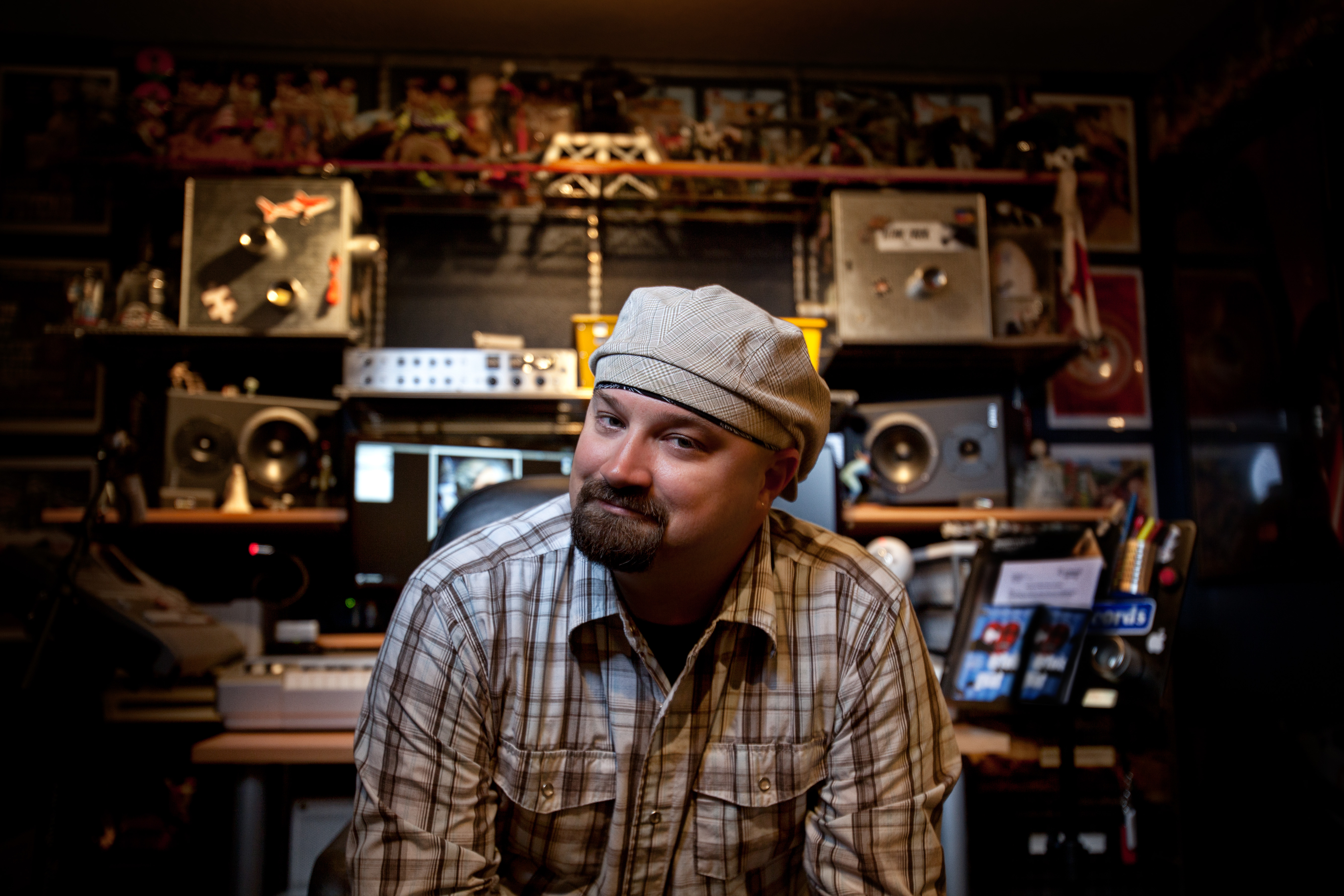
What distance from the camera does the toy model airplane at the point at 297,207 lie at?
9.36ft

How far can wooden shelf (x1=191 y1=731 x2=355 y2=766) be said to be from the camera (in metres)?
1.87

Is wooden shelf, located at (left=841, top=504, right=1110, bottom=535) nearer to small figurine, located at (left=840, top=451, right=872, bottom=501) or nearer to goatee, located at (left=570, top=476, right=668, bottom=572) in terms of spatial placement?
small figurine, located at (left=840, top=451, right=872, bottom=501)

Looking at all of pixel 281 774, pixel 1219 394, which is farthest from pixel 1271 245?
pixel 281 774

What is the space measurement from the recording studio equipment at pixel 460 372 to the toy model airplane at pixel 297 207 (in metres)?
0.52

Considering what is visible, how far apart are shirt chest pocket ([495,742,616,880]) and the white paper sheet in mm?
1272

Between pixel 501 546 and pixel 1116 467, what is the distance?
2979 mm

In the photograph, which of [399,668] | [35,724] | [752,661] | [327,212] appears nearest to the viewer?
[399,668]

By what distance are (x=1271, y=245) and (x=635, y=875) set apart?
2.82 metres

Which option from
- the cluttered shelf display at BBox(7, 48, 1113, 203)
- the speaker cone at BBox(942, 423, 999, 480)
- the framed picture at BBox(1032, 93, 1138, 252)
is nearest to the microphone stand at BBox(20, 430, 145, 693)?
the cluttered shelf display at BBox(7, 48, 1113, 203)

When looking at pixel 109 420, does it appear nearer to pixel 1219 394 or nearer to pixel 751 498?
pixel 751 498

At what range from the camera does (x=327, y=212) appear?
289cm

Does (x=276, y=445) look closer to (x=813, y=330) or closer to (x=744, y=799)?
(x=813, y=330)

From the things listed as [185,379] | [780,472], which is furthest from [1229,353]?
[185,379]

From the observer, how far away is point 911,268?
2969 millimetres
